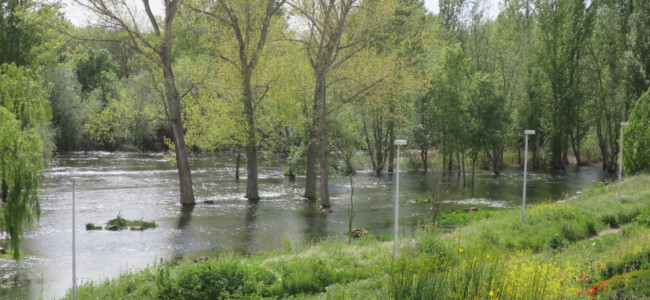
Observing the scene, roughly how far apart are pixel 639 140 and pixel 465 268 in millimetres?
25078

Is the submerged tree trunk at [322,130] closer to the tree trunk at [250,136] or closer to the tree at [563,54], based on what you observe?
the tree trunk at [250,136]

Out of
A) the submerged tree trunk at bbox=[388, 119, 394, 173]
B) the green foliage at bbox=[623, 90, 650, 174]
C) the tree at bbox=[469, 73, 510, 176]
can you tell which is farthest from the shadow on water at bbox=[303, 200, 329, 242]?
the tree at bbox=[469, 73, 510, 176]

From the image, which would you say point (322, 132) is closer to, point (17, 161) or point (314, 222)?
point (314, 222)

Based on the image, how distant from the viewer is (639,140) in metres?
28.3

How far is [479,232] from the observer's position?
17.9 metres

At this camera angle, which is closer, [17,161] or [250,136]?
[17,161]

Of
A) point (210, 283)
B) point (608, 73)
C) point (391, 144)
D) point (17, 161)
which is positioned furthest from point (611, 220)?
point (608, 73)

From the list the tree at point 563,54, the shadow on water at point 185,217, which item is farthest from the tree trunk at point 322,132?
the tree at point 563,54

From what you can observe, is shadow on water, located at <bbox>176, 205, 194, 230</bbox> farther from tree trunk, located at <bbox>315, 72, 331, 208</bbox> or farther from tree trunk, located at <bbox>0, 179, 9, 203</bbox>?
tree trunk, located at <bbox>0, 179, 9, 203</bbox>

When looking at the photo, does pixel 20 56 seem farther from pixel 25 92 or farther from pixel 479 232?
pixel 479 232

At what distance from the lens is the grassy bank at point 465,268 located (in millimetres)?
7559

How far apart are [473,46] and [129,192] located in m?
34.5


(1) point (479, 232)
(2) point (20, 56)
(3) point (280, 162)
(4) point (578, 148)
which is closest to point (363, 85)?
(1) point (479, 232)

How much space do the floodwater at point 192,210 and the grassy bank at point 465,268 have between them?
12.1 feet
